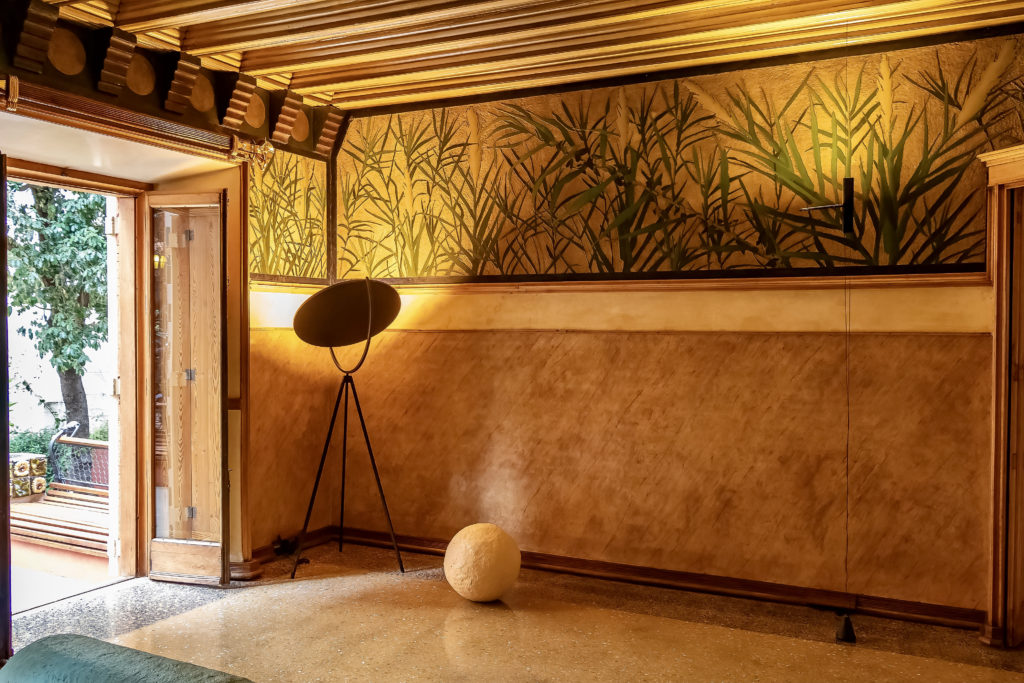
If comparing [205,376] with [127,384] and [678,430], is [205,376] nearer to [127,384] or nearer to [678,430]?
[127,384]

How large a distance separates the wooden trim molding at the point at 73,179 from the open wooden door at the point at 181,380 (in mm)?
119

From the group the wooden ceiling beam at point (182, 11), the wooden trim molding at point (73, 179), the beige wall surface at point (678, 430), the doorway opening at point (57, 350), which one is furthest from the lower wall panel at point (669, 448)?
the doorway opening at point (57, 350)

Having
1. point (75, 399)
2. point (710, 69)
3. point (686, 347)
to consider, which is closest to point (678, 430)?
point (686, 347)

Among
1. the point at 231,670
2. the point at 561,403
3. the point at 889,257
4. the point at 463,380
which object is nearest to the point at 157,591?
the point at 231,670

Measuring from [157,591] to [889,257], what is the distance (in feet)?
13.3

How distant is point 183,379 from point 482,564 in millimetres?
1983

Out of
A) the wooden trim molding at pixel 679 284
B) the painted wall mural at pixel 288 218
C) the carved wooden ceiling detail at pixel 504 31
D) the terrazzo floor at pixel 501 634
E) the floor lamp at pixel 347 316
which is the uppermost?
the carved wooden ceiling detail at pixel 504 31

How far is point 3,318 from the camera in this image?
3.43m

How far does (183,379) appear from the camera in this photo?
462 cm

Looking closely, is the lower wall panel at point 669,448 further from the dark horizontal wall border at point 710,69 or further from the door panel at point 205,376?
the dark horizontal wall border at point 710,69

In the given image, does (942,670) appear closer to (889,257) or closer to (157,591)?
(889,257)

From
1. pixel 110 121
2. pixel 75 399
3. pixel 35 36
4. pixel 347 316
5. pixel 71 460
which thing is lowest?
pixel 71 460

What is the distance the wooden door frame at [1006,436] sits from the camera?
11.7ft

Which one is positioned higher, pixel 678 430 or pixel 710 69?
pixel 710 69
